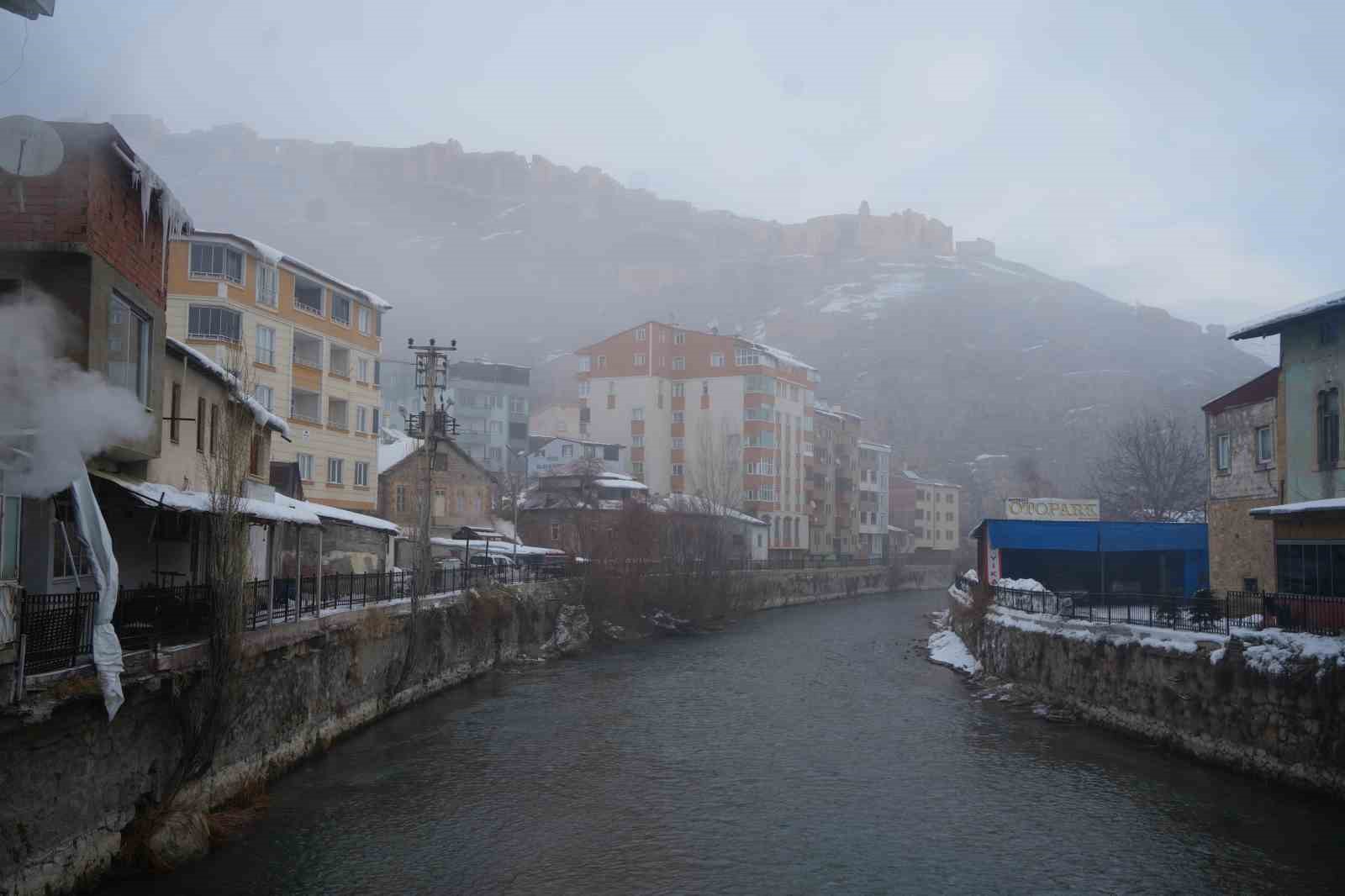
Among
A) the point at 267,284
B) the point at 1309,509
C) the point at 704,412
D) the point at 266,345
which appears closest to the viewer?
the point at 1309,509

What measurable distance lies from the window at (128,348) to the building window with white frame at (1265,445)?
102 feet

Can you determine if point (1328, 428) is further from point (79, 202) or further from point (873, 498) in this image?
point (873, 498)

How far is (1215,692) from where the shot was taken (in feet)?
77.2

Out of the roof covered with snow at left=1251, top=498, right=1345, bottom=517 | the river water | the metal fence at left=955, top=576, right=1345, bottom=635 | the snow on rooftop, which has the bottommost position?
the river water

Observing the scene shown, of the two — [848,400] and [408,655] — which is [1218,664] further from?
[848,400]

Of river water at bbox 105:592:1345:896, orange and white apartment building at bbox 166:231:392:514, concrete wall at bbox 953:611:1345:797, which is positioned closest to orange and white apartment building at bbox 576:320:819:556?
orange and white apartment building at bbox 166:231:392:514

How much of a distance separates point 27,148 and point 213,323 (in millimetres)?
30937

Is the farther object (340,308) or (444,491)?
(444,491)

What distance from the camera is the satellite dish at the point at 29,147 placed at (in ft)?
52.1

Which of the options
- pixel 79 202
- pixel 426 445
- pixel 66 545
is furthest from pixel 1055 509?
pixel 79 202

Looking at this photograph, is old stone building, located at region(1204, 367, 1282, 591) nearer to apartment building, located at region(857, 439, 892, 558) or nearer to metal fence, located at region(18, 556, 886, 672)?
metal fence, located at region(18, 556, 886, 672)

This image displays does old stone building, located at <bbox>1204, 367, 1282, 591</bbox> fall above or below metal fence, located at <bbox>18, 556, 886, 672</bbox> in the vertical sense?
above

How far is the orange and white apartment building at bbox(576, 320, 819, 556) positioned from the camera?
9488 centimetres

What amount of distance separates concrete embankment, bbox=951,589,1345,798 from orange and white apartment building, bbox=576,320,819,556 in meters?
61.4
